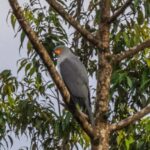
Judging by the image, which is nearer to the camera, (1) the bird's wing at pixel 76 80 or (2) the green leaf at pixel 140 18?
(1) the bird's wing at pixel 76 80

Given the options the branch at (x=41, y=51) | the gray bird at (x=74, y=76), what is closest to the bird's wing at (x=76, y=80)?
the gray bird at (x=74, y=76)

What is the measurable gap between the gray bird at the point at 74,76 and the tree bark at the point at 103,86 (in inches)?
8.2

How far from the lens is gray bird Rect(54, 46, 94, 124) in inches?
165

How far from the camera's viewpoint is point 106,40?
3850mm

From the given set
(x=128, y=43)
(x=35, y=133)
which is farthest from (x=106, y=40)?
(x=35, y=133)

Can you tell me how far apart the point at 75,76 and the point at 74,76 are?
0.03ft

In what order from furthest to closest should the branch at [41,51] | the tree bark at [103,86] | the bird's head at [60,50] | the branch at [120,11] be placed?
the bird's head at [60,50]
the branch at [120,11]
the tree bark at [103,86]
the branch at [41,51]

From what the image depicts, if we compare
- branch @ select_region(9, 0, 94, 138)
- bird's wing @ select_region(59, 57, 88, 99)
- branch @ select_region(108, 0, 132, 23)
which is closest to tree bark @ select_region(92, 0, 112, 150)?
branch @ select_region(108, 0, 132, 23)

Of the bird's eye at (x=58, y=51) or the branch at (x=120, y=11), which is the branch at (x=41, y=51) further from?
the bird's eye at (x=58, y=51)

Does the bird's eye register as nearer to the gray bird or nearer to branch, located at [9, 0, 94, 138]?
the gray bird

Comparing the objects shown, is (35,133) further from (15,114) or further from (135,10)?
(135,10)

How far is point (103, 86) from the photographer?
3.73m

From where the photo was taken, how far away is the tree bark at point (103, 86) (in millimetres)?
3610

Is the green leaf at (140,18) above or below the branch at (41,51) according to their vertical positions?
above
